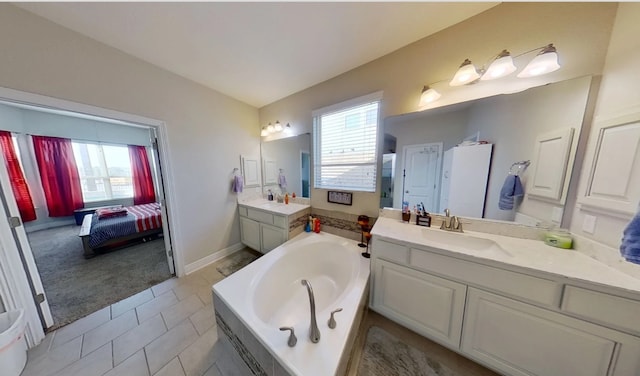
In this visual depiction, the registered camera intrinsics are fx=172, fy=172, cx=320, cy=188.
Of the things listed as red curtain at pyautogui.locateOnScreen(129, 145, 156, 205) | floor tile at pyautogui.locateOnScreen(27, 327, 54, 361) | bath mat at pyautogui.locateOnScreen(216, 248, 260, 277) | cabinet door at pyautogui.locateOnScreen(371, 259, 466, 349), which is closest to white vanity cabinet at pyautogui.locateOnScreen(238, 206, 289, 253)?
bath mat at pyautogui.locateOnScreen(216, 248, 260, 277)

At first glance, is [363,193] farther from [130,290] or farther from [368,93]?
[130,290]

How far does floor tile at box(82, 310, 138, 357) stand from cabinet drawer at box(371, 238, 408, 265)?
7.60 feet

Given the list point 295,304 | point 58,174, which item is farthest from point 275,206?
point 58,174

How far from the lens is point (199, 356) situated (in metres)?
1.32

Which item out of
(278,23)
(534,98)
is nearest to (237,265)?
(278,23)

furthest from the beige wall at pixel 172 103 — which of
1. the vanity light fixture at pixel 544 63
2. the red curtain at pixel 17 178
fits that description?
the red curtain at pixel 17 178

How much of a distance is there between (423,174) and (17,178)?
726 centimetres

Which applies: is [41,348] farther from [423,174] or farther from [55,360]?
[423,174]

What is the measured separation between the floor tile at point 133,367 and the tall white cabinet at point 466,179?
272 centimetres

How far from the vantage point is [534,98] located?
126 centimetres

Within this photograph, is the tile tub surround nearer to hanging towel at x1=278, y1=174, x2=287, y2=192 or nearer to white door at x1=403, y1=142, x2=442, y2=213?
white door at x1=403, y1=142, x2=442, y2=213

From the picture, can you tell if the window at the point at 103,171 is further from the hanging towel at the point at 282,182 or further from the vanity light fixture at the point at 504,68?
the vanity light fixture at the point at 504,68

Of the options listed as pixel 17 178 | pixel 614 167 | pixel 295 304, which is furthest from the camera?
pixel 17 178

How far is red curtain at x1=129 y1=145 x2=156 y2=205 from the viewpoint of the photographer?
4.60m
